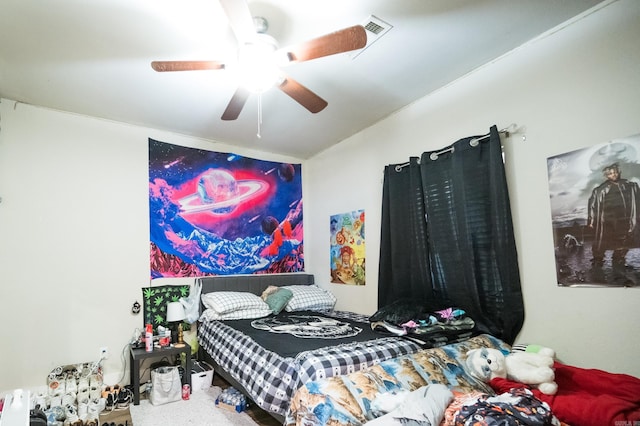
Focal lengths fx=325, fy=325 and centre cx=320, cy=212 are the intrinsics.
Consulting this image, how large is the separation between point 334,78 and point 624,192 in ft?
6.72

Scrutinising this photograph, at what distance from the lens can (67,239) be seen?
3037 mm

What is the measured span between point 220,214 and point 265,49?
244 cm

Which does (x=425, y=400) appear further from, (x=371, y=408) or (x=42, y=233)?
(x=42, y=233)

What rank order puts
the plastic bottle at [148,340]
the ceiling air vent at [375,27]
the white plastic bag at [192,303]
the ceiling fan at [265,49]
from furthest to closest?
the white plastic bag at [192,303], the plastic bottle at [148,340], the ceiling air vent at [375,27], the ceiling fan at [265,49]

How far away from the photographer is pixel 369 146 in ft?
11.8

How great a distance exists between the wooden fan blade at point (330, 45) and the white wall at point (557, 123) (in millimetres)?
1386

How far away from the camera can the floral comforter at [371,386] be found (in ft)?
5.20

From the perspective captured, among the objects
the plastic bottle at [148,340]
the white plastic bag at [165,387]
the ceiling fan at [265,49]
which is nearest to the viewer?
the ceiling fan at [265,49]

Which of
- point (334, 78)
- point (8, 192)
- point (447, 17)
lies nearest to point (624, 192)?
point (447, 17)

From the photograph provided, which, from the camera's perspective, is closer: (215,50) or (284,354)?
(284,354)

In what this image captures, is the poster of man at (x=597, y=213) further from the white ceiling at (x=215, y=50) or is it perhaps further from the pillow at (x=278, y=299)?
the pillow at (x=278, y=299)

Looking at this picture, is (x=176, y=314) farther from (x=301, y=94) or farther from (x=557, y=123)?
(x=557, y=123)

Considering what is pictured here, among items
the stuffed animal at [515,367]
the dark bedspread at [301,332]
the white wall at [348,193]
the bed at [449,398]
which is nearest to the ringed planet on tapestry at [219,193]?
the white wall at [348,193]

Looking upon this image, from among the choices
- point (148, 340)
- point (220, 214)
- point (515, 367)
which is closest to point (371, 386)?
point (515, 367)
